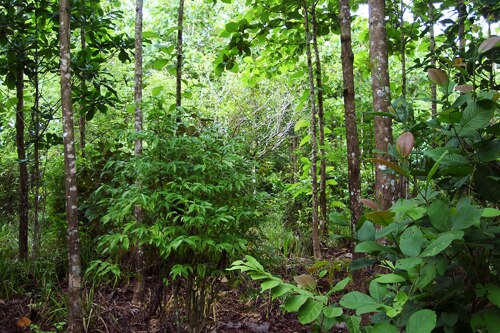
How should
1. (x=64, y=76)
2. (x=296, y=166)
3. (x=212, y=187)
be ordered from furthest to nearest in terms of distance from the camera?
1. (x=296, y=166)
2. (x=64, y=76)
3. (x=212, y=187)

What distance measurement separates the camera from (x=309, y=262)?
5676 millimetres

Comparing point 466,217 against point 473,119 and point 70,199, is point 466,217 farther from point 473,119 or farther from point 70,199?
point 70,199

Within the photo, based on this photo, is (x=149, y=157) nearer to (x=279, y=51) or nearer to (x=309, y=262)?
(x=309, y=262)

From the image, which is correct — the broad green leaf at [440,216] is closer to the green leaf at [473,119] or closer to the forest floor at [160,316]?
the green leaf at [473,119]

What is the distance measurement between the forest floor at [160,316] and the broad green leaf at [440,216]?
8.21 feet

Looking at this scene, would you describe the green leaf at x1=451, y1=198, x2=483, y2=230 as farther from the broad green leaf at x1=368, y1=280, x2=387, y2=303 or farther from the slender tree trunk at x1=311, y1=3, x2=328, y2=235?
the slender tree trunk at x1=311, y1=3, x2=328, y2=235

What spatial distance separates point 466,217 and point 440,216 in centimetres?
6

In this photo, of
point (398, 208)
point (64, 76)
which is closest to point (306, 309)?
point (398, 208)

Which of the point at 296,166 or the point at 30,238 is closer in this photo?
the point at 30,238

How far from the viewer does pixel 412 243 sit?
1140 millimetres

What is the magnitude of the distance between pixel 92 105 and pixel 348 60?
9.46ft

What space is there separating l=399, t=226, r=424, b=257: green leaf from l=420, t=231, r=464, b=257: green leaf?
44mm

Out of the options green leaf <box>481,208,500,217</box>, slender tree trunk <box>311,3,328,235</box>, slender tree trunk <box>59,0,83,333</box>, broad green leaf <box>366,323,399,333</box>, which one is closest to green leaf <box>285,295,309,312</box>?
broad green leaf <box>366,323,399,333</box>

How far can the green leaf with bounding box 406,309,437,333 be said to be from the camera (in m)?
1.03
